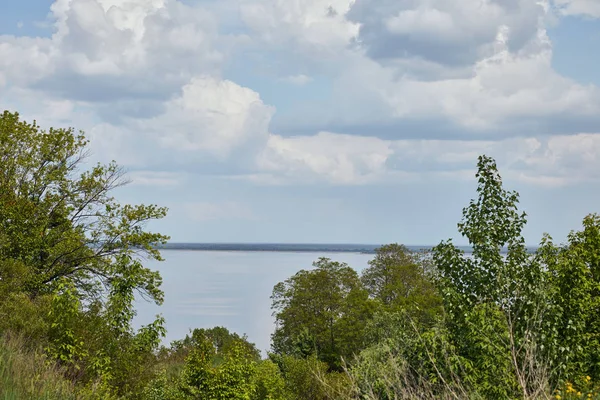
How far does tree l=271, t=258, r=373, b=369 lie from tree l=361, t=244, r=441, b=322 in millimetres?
2560

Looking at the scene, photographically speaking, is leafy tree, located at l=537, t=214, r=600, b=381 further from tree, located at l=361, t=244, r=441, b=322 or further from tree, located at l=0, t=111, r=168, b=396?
tree, located at l=361, t=244, r=441, b=322

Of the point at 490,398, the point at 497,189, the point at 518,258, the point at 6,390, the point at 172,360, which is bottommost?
the point at 172,360

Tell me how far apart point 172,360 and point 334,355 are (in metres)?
13.7

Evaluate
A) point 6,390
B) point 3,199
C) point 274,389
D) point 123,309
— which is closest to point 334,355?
point 274,389

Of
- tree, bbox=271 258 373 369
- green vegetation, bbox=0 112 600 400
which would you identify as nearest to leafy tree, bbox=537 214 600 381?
green vegetation, bbox=0 112 600 400

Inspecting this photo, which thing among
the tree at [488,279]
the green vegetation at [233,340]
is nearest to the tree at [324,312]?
the green vegetation at [233,340]

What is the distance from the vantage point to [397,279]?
6088 centimetres

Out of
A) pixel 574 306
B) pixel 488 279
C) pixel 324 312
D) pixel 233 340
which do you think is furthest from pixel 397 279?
pixel 488 279

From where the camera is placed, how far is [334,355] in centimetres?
5534

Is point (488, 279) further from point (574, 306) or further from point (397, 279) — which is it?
point (397, 279)

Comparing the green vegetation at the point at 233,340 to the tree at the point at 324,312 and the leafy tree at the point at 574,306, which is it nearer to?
the leafy tree at the point at 574,306

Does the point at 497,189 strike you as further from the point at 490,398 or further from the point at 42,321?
the point at 42,321

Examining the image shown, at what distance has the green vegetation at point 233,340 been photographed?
12164mm

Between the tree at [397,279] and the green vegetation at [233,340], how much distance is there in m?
17.9
